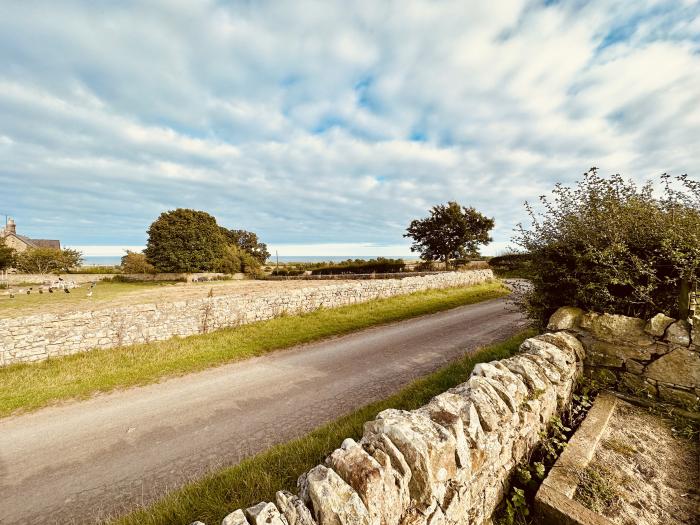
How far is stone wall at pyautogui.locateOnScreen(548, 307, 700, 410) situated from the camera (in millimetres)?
3719

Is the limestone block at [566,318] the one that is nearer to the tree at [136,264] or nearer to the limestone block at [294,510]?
the limestone block at [294,510]

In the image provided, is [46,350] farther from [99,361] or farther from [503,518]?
[503,518]

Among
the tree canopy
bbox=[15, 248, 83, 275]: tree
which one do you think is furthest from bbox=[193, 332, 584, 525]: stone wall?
bbox=[15, 248, 83, 275]: tree

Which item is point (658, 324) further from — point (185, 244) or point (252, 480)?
point (185, 244)

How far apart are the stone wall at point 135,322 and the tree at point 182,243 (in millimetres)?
31427

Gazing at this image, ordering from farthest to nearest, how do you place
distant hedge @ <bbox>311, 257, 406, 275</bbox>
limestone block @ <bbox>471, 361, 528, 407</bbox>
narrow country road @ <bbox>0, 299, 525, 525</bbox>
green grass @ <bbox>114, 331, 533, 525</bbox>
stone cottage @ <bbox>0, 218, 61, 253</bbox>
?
stone cottage @ <bbox>0, 218, 61, 253</bbox>, distant hedge @ <bbox>311, 257, 406, 275</bbox>, narrow country road @ <bbox>0, 299, 525, 525</bbox>, limestone block @ <bbox>471, 361, 528, 407</bbox>, green grass @ <bbox>114, 331, 533, 525</bbox>

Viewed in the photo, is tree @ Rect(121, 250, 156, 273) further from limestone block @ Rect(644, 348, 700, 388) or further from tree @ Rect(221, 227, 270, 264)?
limestone block @ Rect(644, 348, 700, 388)

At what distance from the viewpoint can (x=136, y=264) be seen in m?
42.3

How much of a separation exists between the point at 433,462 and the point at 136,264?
51477 mm

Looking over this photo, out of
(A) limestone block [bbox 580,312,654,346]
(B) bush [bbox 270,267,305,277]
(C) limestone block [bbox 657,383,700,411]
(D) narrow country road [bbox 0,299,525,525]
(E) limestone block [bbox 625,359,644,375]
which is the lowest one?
(D) narrow country road [bbox 0,299,525,525]

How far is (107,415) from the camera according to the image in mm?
5207

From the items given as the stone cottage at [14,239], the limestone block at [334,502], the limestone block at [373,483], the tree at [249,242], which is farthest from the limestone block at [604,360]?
the stone cottage at [14,239]

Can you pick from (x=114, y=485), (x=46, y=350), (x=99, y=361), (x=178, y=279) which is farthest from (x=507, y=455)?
(x=178, y=279)

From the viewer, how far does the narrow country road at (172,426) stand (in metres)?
3.54
